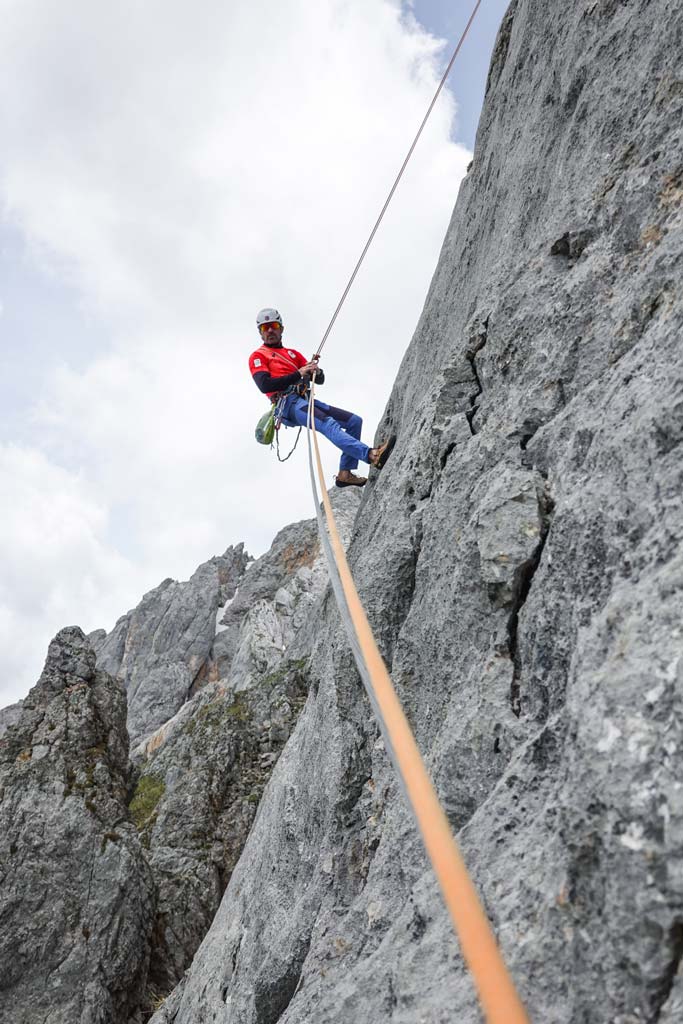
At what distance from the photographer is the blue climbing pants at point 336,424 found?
10039mm

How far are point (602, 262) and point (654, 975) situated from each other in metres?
5.20

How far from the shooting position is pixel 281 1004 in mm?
6543

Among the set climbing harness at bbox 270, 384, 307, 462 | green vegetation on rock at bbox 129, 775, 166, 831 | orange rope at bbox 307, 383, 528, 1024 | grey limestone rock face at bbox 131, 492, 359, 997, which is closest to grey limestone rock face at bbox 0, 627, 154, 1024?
grey limestone rock face at bbox 131, 492, 359, 997

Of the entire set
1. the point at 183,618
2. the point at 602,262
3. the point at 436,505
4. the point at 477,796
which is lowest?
the point at 477,796

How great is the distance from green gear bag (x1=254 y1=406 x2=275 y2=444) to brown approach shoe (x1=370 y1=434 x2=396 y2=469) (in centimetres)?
272

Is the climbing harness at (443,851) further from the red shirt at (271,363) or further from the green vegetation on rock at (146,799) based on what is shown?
the green vegetation on rock at (146,799)

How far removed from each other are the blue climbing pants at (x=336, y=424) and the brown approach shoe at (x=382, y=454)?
0.14 m

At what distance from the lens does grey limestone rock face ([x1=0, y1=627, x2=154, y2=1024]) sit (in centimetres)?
1298

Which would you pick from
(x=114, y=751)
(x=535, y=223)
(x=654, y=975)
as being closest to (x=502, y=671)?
(x=654, y=975)

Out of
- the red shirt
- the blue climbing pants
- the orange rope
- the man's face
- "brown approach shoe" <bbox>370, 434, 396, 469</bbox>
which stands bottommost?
the orange rope

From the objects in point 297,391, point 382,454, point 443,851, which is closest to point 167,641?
point 297,391

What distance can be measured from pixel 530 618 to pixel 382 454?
552 cm

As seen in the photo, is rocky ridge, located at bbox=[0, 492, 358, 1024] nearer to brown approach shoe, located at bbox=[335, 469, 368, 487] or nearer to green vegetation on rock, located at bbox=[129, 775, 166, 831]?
green vegetation on rock, located at bbox=[129, 775, 166, 831]

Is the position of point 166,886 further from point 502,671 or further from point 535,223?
point 535,223
